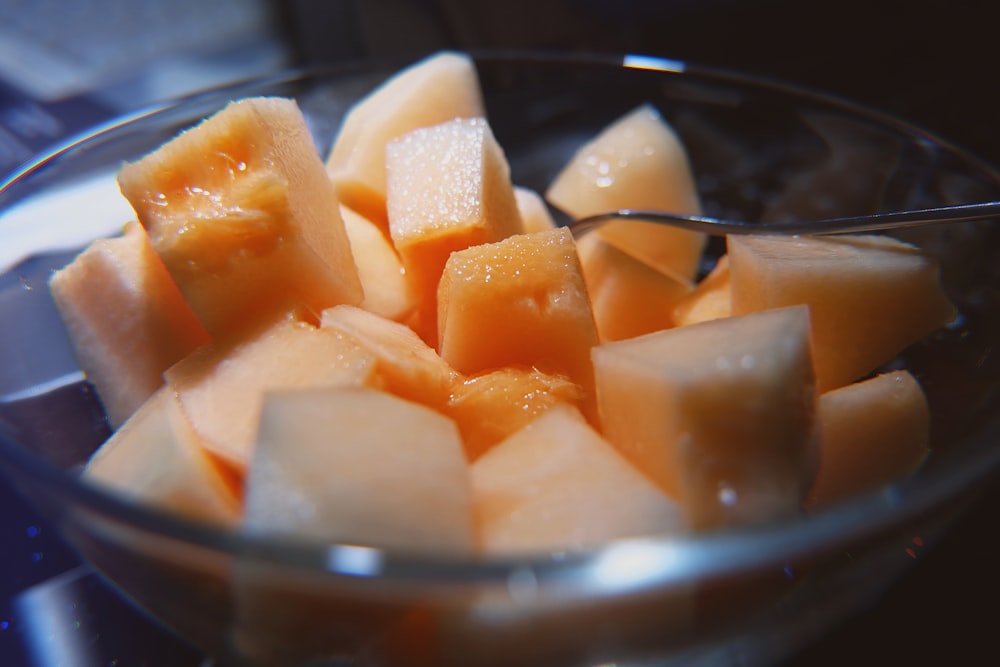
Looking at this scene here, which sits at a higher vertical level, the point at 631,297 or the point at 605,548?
the point at 605,548

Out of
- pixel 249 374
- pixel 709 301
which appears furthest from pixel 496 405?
pixel 709 301

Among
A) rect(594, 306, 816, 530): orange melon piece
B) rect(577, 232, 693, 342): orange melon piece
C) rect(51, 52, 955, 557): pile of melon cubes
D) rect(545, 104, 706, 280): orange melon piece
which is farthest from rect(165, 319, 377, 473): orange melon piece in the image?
rect(545, 104, 706, 280): orange melon piece

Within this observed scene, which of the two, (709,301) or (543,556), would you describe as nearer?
(543,556)

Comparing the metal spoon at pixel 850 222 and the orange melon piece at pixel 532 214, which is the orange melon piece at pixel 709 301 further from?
the orange melon piece at pixel 532 214

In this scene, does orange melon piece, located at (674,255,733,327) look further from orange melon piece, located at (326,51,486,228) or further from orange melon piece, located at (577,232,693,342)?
orange melon piece, located at (326,51,486,228)

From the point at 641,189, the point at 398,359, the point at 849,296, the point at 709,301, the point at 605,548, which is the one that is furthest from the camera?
the point at 641,189

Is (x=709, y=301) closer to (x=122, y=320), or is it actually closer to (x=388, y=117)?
(x=388, y=117)

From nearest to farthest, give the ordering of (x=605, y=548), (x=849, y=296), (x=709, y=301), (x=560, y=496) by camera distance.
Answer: (x=605, y=548)
(x=560, y=496)
(x=849, y=296)
(x=709, y=301)

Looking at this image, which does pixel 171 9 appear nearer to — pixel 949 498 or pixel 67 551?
pixel 67 551
